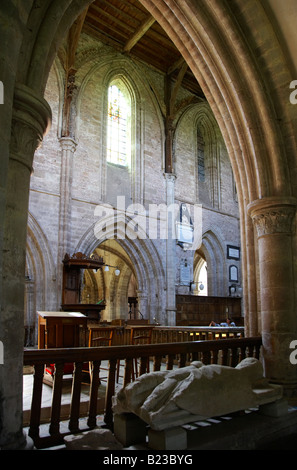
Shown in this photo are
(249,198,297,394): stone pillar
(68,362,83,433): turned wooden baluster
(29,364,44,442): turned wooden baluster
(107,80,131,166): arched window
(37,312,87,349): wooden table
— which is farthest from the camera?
(107,80,131,166): arched window

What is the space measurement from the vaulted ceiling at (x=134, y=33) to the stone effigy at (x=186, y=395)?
477 inches

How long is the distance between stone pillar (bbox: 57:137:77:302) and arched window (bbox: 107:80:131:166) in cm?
198

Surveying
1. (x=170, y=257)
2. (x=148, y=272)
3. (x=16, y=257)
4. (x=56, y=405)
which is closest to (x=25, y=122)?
(x=16, y=257)

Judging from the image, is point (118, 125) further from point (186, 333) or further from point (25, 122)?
point (25, 122)

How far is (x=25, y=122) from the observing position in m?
2.64

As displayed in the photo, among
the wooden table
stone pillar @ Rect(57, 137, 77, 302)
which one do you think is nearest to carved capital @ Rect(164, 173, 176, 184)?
stone pillar @ Rect(57, 137, 77, 302)

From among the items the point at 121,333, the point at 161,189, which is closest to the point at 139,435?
the point at 121,333

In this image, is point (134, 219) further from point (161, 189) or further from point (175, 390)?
point (175, 390)

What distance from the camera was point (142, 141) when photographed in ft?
48.0

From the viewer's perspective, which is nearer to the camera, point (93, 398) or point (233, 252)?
point (93, 398)

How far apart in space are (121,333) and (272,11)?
6789 millimetres

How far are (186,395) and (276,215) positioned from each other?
9.90 feet

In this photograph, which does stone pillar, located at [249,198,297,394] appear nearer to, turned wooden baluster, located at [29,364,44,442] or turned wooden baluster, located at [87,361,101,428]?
turned wooden baluster, located at [87,361,101,428]

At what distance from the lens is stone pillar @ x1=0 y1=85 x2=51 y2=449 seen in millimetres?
2277
